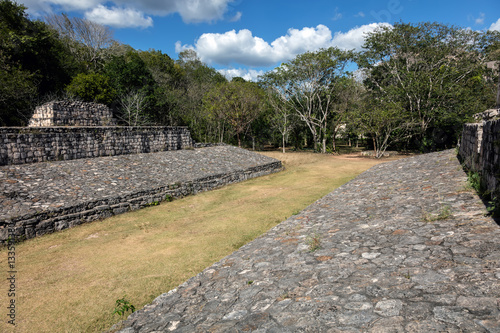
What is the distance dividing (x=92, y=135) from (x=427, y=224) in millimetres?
15410

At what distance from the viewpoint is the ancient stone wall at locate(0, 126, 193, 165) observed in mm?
11250

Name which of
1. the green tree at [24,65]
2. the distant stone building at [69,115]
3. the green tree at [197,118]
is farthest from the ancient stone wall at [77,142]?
the green tree at [197,118]

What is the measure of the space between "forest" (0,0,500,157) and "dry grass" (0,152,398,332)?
18.0m

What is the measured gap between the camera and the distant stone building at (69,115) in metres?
15.4

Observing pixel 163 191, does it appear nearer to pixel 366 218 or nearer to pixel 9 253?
pixel 9 253

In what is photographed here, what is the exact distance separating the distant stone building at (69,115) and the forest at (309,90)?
20.6ft

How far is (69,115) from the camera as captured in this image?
1620 cm

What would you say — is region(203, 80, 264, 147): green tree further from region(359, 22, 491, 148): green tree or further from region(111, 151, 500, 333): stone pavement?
region(111, 151, 500, 333): stone pavement

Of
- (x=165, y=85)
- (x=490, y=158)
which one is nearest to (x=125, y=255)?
(x=490, y=158)

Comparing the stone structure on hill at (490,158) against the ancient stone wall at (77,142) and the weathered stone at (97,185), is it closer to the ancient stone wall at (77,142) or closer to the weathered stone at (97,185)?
the weathered stone at (97,185)

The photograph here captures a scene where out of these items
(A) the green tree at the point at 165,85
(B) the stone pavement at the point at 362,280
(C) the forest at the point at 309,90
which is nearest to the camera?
(B) the stone pavement at the point at 362,280

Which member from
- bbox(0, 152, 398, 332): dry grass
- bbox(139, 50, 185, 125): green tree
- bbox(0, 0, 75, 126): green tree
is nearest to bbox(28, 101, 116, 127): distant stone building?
bbox(0, 0, 75, 126): green tree

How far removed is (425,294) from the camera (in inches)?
99.3

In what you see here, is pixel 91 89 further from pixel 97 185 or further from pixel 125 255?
pixel 125 255
